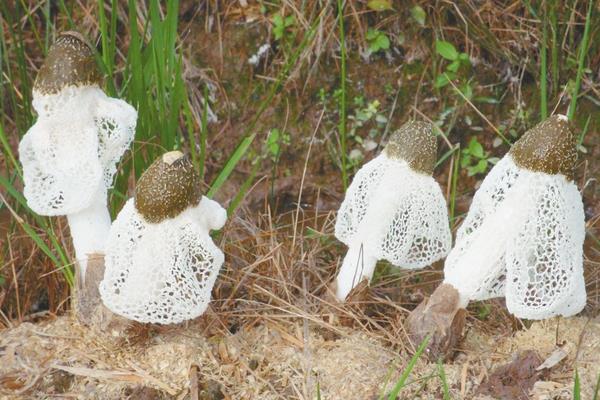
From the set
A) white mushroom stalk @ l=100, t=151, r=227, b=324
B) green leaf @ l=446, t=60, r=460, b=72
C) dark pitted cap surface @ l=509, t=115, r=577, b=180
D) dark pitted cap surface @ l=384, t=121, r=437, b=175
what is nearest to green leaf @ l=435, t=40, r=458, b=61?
green leaf @ l=446, t=60, r=460, b=72

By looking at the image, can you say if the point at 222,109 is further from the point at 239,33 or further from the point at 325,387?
the point at 325,387

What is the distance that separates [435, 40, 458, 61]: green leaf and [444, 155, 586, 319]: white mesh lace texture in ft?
5.17

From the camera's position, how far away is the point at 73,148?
263cm

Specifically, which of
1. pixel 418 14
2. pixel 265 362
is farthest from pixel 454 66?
pixel 265 362

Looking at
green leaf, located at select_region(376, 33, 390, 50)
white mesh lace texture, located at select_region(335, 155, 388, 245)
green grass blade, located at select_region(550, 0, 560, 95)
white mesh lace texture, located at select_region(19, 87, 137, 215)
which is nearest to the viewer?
white mesh lace texture, located at select_region(19, 87, 137, 215)

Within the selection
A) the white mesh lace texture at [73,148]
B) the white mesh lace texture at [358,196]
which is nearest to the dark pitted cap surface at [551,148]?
the white mesh lace texture at [358,196]

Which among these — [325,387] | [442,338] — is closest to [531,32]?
[442,338]

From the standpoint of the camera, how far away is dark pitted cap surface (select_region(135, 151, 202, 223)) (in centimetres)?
234

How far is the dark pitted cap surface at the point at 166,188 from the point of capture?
7.67 feet

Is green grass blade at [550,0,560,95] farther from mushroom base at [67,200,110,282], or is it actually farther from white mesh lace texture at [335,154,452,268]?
mushroom base at [67,200,110,282]

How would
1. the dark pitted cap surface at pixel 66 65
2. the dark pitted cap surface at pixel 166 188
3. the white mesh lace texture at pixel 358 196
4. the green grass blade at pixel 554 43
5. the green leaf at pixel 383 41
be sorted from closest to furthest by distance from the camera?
1. the dark pitted cap surface at pixel 166 188
2. the dark pitted cap surface at pixel 66 65
3. the white mesh lace texture at pixel 358 196
4. the green grass blade at pixel 554 43
5. the green leaf at pixel 383 41

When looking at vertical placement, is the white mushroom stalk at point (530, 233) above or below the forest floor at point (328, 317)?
above

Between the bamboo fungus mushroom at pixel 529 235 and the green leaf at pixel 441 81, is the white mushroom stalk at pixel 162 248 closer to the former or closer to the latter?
the bamboo fungus mushroom at pixel 529 235

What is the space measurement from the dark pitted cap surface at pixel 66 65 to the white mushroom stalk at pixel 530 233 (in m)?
1.37
